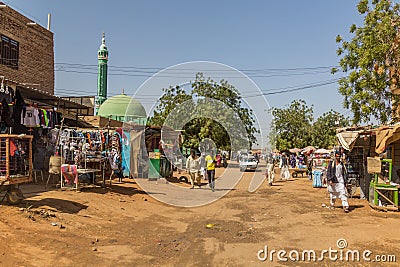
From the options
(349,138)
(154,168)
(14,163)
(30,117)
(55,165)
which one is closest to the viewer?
(14,163)

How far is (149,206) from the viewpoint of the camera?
11625 mm

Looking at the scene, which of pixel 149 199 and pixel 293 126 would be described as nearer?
pixel 149 199

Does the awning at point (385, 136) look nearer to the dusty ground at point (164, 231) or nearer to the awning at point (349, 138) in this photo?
the awning at point (349, 138)

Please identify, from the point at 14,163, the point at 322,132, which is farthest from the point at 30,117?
the point at 322,132

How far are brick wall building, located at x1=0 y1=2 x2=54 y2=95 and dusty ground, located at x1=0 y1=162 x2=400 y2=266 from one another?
9.57 metres

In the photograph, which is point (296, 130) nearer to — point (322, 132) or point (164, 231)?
point (322, 132)

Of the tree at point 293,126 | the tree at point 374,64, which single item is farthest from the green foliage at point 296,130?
the tree at point 374,64

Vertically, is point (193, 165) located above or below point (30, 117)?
below

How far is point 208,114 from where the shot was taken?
30.1 m

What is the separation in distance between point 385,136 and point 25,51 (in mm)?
18318

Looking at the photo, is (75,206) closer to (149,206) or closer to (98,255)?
(149,206)

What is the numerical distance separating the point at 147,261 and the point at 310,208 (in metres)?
7.40

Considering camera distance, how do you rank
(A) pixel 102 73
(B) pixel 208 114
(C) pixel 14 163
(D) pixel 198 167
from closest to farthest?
(C) pixel 14 163 → (D) pixel 198 167 → (B) pixel 208 114 → (A) pixel 102 73

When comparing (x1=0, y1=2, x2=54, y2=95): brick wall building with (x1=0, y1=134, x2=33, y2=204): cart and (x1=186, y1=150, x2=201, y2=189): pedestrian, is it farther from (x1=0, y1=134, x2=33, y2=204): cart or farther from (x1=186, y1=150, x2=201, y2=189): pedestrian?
(x1=0, y1=134, x2=33, y2=204): cart
